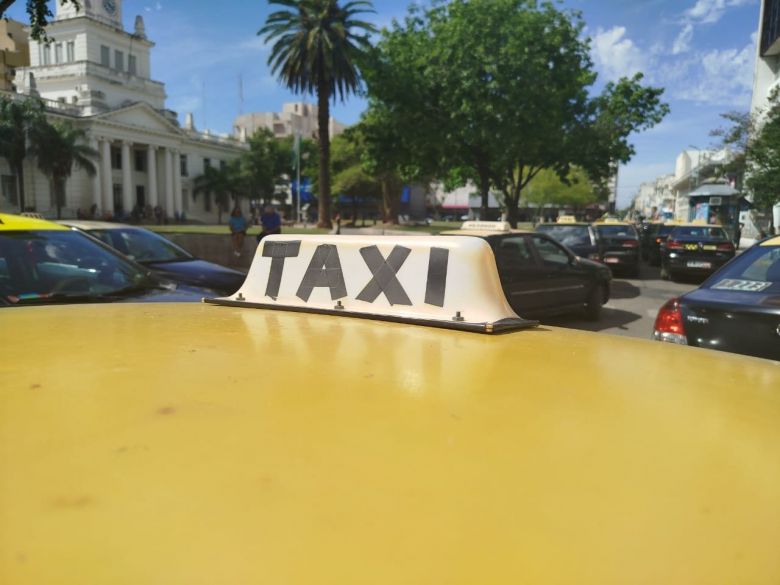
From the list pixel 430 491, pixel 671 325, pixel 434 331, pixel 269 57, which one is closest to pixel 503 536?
pixel 430 491

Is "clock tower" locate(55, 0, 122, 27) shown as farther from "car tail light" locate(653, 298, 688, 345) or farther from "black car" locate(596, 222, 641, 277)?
"car tail light" locate(653, 298, 688, 345)

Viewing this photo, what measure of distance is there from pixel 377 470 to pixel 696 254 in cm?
1701

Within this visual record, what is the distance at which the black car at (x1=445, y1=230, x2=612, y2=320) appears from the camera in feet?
28.0

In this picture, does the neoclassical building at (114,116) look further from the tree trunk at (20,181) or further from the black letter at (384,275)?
the black letter at (384,275)

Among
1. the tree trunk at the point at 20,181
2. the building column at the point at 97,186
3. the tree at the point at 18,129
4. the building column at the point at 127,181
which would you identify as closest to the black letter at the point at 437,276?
the tree at the point at 18,129

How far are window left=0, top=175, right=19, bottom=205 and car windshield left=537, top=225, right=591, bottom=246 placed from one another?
130 ft

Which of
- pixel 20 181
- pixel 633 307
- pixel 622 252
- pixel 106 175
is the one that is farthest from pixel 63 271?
pixel 106 175

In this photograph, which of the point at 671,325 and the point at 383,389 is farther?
the point at 671,325

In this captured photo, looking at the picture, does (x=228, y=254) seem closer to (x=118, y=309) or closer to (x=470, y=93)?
(x=470, y=93)

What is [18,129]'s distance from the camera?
105 feet

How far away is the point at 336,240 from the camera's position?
3047 millimetres

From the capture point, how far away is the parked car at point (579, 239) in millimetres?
14109

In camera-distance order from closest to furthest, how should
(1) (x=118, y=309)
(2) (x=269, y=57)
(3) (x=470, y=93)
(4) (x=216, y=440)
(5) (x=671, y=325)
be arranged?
(4) (x=216, y=440) < (1) (x=118, y=309) < (5) (x=671, y=325) < (3) (x=470, y=93) < (2) (x=269, y=57)

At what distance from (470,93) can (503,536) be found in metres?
17.8
